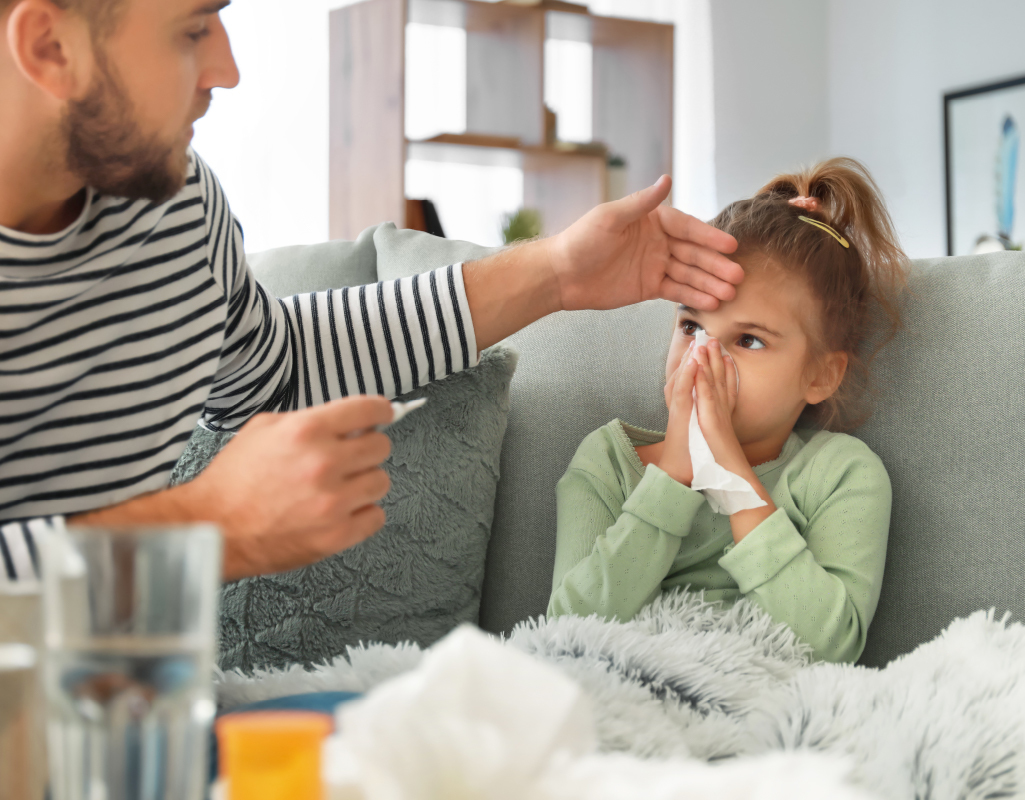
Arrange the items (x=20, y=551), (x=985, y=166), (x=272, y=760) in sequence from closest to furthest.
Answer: (x=272, y=760) < (x=20, y=551) < (x=985, y=166)

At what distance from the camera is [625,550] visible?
3.56 feet

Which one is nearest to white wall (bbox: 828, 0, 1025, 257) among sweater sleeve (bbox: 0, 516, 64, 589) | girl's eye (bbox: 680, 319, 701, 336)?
girl's eye (bbox: 680, 319, 701, 336)

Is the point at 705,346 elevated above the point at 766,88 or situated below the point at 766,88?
below

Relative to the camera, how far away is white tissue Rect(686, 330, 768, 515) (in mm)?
1064

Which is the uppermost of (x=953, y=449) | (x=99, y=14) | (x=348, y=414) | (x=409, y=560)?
(x=99, y=14)

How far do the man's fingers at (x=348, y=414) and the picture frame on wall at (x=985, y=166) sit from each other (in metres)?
3.22

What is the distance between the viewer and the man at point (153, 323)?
0.68 metres

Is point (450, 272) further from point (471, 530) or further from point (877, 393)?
point (877, 393)

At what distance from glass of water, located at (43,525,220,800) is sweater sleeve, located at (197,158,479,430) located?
2.39ft

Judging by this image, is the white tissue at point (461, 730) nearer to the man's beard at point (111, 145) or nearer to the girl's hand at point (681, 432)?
the man's beard at point (111, 145)

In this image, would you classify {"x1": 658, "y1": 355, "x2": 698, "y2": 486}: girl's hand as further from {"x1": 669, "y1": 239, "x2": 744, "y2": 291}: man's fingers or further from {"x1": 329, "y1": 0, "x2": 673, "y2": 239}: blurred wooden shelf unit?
{"x1": 329, "y1": 0, "x2": 673, "y2": 239}: blurred wooden shelf unit

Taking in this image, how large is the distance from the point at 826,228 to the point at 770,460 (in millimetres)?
299

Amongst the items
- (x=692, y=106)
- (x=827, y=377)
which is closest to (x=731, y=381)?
(x=827, y=377)

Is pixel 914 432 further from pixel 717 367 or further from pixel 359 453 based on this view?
pixel 359 453
